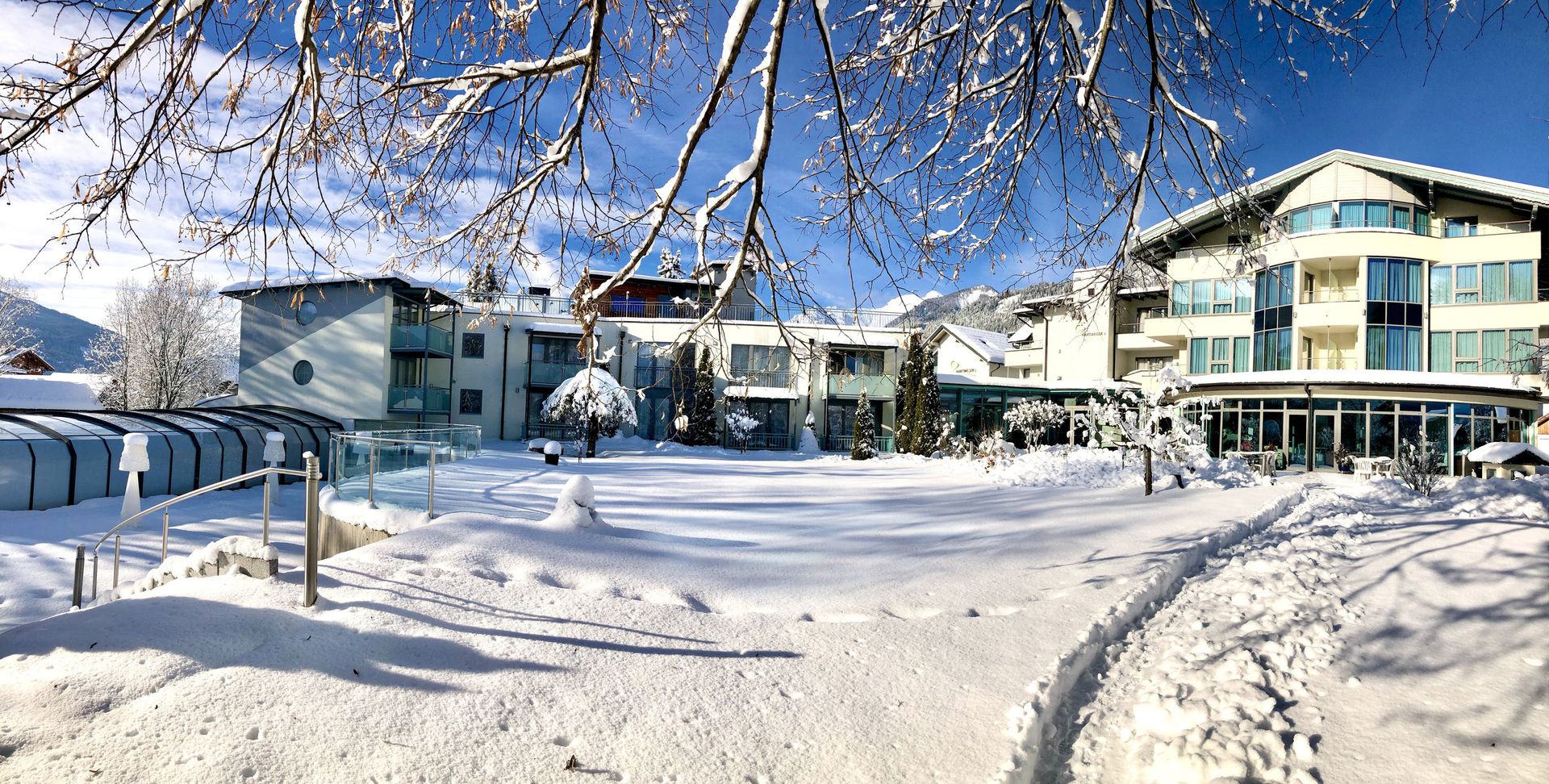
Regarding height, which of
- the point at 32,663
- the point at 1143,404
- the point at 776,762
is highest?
the point at 1143,404

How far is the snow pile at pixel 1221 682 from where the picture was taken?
11.1 feet

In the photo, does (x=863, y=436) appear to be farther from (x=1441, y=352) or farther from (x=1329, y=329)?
(x=1441, y=352)

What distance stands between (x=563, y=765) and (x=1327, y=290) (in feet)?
93.1

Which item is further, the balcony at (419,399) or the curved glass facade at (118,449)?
the balcony at (419,399)

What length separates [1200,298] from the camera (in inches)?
1040

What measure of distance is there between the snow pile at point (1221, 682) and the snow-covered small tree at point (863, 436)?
19.1 metres

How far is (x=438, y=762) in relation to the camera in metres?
3.13

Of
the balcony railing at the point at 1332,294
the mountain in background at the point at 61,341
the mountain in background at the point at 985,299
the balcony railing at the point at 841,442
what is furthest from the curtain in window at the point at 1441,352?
the mountain in background at the point at 61,341

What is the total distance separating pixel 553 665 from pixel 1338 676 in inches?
178

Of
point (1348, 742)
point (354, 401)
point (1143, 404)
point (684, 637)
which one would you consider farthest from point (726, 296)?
point (354, 401)

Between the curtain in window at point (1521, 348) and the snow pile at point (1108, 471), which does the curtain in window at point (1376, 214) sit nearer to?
the curtain in window at point (1521, 348)

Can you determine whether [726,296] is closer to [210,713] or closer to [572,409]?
[210,713]

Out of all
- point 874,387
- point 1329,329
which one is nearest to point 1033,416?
point 874,387

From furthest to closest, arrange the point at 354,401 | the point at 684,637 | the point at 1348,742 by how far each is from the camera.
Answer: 1. the point at 354,401
2. the point at 684,637
3. the point at 1348,742
